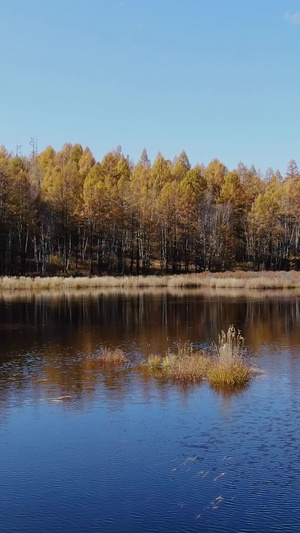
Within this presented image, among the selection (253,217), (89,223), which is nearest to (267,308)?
(89,223)

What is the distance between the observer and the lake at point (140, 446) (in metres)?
9.09

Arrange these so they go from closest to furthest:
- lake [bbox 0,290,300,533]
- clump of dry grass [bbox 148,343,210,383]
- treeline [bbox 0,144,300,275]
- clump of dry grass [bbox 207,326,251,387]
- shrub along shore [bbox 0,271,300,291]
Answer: lake [bbox 0,290,300,533] → clump of dry grass [bbox 207,326,251,387] → clump of dry grass [bbox 148,343,210,383] → shrub along shore [bbox 0,271,300,291] → treeline [bbox 0,144,300,275]

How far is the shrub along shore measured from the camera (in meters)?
60.8

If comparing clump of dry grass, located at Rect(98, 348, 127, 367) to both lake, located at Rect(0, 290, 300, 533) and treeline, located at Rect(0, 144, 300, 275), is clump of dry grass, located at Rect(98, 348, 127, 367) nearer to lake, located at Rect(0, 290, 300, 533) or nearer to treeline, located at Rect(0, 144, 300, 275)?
lake, located at Rect(0, 290, 300, 533)

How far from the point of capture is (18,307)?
140ft

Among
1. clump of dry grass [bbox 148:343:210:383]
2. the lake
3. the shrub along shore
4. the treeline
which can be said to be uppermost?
the treeline

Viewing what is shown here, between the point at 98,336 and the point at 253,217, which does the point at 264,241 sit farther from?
the point at 98,336

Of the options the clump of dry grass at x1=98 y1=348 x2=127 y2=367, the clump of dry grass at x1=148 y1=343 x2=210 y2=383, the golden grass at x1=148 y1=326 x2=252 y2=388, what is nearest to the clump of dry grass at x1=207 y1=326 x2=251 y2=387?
the golden grass at x1=148 y1=326 x2=252 y2=388

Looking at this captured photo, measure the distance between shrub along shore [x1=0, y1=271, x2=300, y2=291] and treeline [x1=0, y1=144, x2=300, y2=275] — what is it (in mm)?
12900

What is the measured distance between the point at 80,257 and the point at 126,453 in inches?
3128

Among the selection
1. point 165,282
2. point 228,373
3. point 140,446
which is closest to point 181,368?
point 228,373

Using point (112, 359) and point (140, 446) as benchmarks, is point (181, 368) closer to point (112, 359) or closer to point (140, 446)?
point (112, 359)

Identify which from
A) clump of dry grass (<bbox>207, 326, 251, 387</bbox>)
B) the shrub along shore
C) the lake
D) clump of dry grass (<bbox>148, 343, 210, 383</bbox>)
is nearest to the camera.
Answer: the lake

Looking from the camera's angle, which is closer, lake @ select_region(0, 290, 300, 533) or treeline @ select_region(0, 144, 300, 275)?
lake @ select_region(0, 290, 300, 533)
